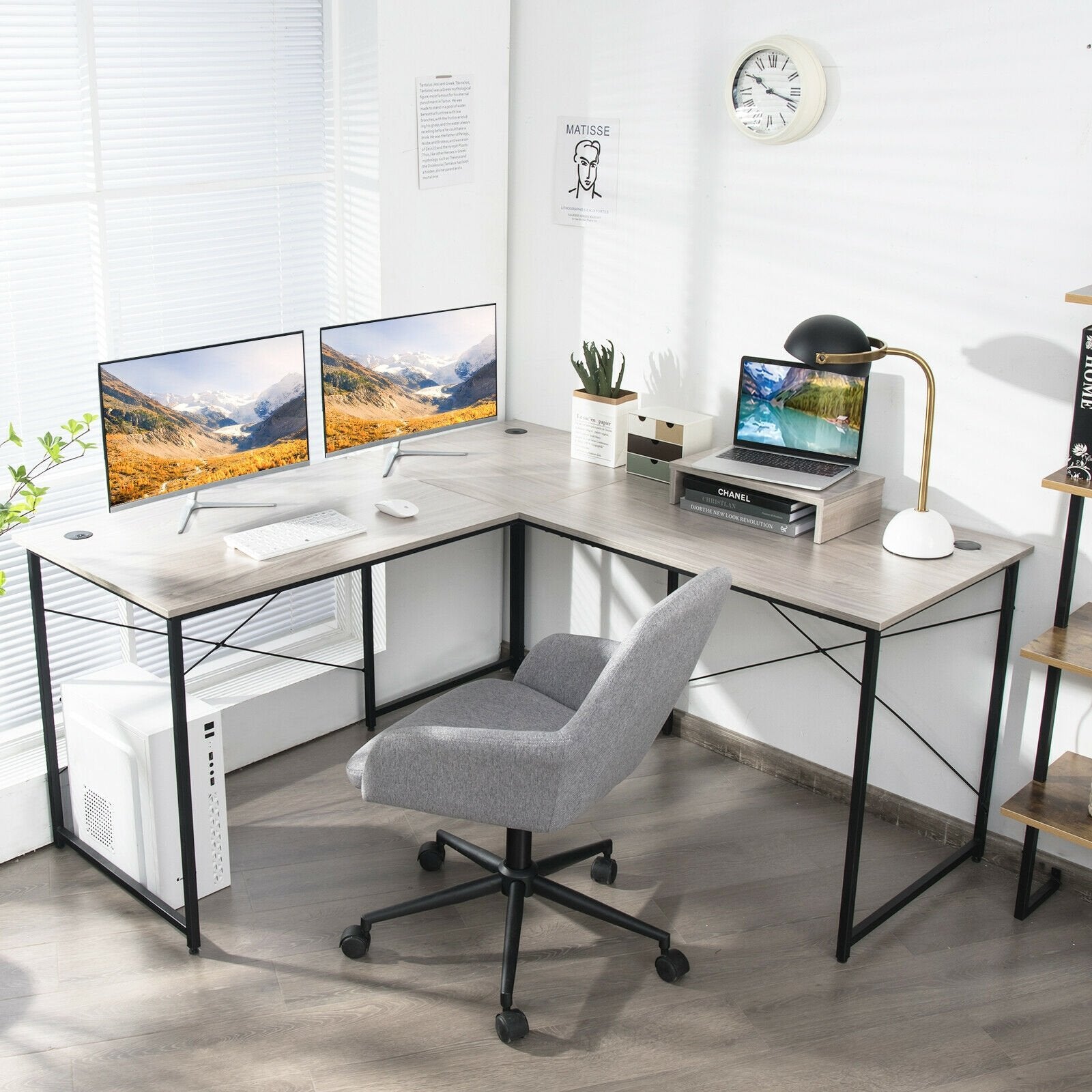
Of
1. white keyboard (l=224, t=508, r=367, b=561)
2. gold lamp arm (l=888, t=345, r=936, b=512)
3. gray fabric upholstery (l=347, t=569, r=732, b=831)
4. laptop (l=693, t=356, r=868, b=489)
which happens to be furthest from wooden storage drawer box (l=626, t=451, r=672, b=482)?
gray fabric upholstery (l=347, t=569, r=732, b=831)

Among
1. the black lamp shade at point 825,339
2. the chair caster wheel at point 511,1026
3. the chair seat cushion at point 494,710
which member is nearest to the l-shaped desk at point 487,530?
the chair seat cushion at point 494,710

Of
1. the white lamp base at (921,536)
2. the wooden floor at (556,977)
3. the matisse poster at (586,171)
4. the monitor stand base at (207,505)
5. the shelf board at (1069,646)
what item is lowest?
the wooden floor at (556,977)

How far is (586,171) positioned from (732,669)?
54.0 inches

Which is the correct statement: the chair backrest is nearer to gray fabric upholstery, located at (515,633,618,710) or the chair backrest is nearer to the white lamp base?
gray fabric upholstery, located at (515,633,618,710)

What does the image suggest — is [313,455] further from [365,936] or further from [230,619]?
[365,936]

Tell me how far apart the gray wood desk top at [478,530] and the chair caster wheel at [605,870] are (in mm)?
694

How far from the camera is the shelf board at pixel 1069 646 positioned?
2504 mm

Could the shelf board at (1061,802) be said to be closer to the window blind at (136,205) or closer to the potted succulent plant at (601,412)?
the potted succulent plant at (601,412)

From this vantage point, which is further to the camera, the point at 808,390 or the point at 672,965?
the point at 808,390

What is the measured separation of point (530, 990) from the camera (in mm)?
2504

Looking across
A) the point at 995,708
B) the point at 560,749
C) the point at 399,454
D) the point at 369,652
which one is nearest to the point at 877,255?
the point at 995,708

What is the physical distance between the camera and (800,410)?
2.98 metres

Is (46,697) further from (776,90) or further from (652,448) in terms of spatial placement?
(776,90)

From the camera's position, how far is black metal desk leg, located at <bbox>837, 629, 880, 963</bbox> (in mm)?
2420
